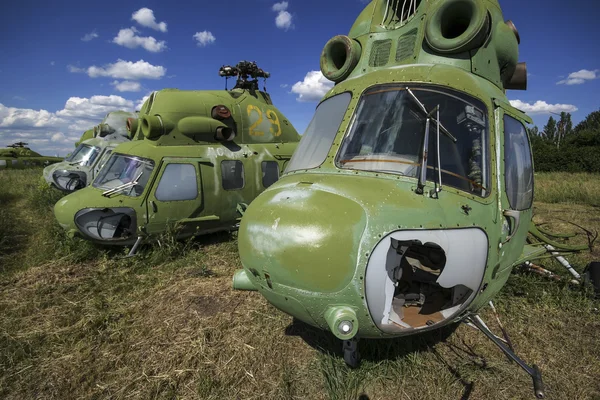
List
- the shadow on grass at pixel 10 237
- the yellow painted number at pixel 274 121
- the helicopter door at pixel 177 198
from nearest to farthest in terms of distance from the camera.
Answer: the helicopter door at pixel 177 198, the shadow on grass at pixel 10 237, the yellow painted number at pixel 274 121

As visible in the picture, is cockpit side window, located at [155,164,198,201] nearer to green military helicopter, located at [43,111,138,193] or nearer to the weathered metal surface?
the weathered metal surface

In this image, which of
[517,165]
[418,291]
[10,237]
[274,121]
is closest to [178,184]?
[274,121]

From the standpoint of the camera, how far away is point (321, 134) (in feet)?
10.3

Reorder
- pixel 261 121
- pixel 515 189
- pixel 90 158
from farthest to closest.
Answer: pixel 90 158 → pixel 261 121 → pixel 515 189

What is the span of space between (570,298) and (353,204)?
423cm

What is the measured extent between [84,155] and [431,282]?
12398mm

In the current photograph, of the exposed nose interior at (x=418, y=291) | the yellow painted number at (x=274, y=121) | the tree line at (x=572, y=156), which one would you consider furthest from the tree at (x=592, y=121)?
the exposed nose interior at (x=418, y=291)

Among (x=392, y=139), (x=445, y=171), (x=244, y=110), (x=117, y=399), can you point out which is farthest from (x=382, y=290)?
(x=244, y=110)

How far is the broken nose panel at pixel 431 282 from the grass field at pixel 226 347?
82 centimetres

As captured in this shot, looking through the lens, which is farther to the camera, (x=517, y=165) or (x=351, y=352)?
(x=517, y=165)

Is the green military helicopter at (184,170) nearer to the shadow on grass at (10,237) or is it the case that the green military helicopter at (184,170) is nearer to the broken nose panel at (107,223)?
the broken nose panel at (107,223)

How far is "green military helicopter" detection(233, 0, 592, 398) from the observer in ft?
6.71

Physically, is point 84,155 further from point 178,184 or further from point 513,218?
point 513,218

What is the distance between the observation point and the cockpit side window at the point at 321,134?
2.96 m
